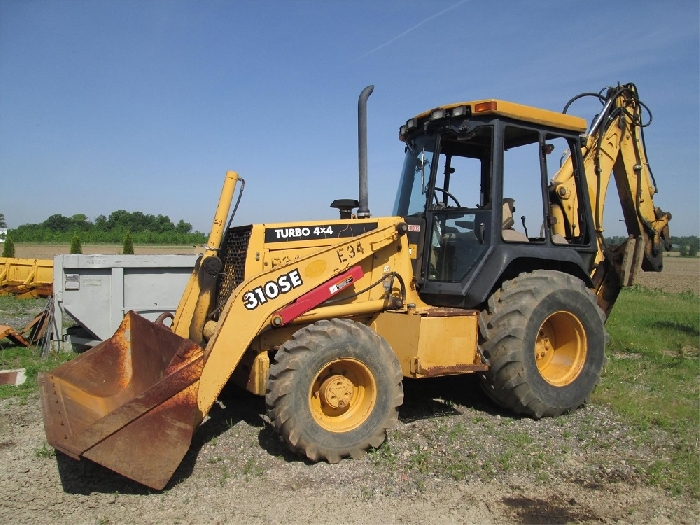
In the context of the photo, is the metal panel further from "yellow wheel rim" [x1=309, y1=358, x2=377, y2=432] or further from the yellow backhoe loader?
"yellow wheel rim" [x1=309, y1=358, x2=377, y2=432]

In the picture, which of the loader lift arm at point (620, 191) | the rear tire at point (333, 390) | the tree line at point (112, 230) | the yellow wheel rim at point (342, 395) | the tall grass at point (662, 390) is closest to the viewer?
the rear tire at point (333, 390)

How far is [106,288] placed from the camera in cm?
805

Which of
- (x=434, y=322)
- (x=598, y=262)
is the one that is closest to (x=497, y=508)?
(x=434, y=322)

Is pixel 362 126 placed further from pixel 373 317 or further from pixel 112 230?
pixel 112 230

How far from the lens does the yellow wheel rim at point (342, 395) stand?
4559 mm

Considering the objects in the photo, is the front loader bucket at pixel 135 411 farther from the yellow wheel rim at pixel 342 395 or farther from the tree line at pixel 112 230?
the tree line at pixel 112 230

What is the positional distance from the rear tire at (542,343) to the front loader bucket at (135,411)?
2.68m

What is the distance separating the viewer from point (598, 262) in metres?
6.66

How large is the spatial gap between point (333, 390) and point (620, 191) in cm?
488

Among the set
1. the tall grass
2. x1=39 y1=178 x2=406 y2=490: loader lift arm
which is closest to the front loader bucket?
x1=39 y1=178 x2=406 y2=490: loader lift arm

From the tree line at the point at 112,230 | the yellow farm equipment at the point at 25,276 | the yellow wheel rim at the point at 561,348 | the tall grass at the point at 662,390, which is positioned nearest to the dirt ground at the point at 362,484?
the tall grass at the point at 662,390

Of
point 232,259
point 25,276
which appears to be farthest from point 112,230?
point 232,259

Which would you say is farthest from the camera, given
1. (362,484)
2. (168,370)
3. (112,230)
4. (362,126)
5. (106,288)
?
(112,230)

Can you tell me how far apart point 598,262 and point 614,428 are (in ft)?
7.17
